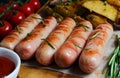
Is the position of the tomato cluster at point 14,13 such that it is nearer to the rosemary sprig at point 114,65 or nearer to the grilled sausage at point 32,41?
the grilled sausage at point 32,41

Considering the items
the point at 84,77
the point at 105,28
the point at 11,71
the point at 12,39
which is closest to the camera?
the point at 11,71

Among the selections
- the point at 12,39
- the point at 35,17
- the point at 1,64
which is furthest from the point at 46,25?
the point at 1,64

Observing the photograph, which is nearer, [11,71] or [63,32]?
[11,71]

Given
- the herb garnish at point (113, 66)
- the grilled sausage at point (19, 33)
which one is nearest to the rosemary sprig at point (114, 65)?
the herb garnish at point (113, 66)

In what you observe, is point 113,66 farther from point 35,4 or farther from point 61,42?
point 35,4

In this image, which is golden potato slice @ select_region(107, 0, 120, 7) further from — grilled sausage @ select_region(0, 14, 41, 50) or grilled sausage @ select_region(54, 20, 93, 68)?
grilled sausage @ select_region(0, 14, 41, 50)

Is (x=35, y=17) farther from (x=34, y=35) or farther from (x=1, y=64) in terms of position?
(x=1, y=64)
